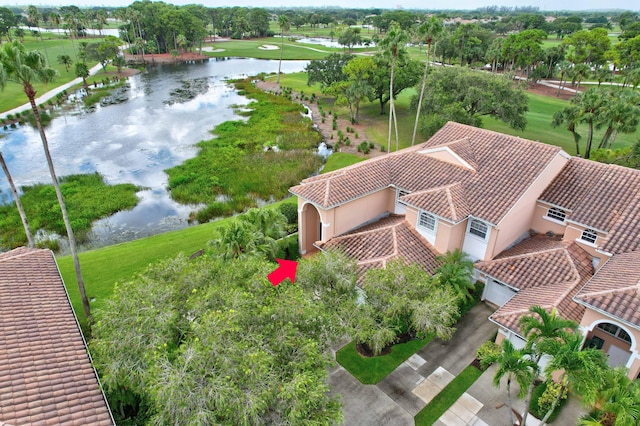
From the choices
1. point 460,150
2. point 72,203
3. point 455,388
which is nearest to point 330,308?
point 455,388

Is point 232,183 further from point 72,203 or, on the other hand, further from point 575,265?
point 575,265

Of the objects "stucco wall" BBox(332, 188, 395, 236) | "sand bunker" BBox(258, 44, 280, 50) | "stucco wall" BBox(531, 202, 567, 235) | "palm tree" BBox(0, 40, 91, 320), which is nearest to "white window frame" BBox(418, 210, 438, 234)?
"stucco wall" BBox(332, 188, 395, 236)

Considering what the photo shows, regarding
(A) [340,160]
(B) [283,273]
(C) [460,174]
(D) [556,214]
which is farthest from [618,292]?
(A) [340,160]

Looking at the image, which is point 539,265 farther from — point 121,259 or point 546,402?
point 121,259

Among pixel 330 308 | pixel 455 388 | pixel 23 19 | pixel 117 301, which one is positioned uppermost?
pixel 23 19

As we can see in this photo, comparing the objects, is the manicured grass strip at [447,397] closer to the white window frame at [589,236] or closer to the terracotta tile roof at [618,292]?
the terracotta tile roof at [618,292]

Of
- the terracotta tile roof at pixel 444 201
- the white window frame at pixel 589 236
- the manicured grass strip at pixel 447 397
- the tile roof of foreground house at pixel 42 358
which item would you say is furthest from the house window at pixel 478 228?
the tile roof of foreground house at pixel 42 358

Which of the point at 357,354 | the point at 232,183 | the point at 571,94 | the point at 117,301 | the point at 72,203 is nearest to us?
the point at 117,301
